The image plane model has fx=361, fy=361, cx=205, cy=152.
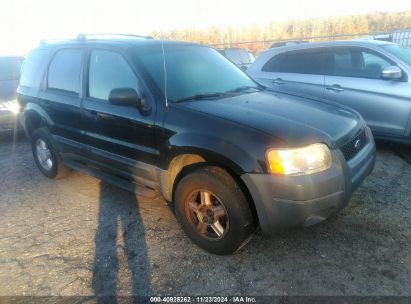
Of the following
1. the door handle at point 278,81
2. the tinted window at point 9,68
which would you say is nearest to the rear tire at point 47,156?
the door handle at point 278,81

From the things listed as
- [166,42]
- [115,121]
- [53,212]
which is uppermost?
[166,42]

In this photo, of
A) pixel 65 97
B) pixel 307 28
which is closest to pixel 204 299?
pixel 65 97

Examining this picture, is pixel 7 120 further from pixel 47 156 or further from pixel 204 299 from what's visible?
pixel 204 299

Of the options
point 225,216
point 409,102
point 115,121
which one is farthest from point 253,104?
point 409,102

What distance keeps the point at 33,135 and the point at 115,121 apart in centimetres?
210

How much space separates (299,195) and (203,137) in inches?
33.2

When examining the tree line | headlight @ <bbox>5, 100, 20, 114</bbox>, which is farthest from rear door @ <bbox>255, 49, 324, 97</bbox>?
the tree line

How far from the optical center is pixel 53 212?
4.07m

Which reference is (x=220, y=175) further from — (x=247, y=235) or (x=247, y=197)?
(x=247, y=235)

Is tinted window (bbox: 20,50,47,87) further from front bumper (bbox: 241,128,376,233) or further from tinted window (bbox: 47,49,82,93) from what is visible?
front bumper (bbox: 241,128,376,233)

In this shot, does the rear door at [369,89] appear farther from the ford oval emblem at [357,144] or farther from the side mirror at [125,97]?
the side mirror at [125,97]

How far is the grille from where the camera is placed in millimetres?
2926

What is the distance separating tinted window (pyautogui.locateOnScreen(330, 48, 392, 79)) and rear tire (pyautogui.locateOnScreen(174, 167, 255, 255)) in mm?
3597

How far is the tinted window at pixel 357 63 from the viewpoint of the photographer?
17.3ft
